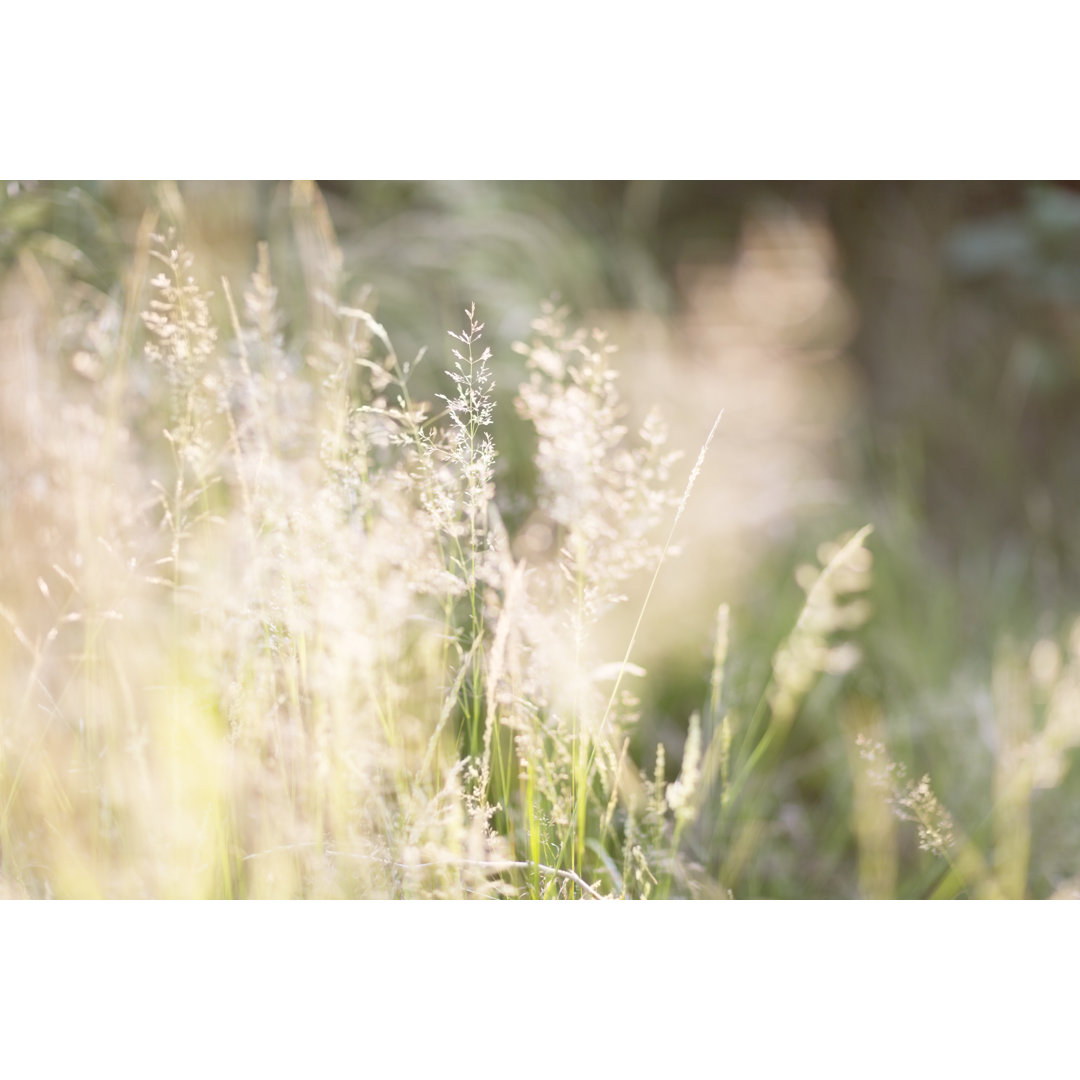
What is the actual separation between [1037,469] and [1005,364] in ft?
0.88

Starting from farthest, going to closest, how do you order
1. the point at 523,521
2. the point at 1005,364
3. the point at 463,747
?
the point at 1005,364
the point at 523,521
the point at 463,747

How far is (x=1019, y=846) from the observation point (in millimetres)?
1288

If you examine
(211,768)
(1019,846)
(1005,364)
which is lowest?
(1019,846)

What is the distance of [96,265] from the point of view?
1.27m

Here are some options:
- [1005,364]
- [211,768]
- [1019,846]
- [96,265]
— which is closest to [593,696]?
[211,768]

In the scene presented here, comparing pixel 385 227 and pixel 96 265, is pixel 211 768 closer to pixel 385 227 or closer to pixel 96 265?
pixel 96 265

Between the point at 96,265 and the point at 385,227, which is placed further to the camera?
the point at 385,227

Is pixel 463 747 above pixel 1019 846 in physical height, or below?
above

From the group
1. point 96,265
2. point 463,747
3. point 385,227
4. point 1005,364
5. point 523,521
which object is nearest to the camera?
point 463,747

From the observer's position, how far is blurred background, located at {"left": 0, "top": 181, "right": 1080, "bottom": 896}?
1.29 m

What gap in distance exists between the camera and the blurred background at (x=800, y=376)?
1294mm

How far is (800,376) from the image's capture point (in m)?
2.01
